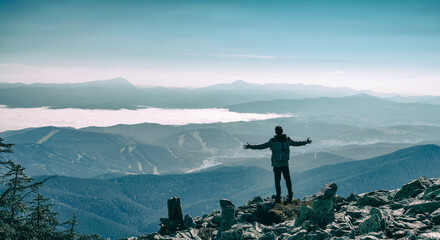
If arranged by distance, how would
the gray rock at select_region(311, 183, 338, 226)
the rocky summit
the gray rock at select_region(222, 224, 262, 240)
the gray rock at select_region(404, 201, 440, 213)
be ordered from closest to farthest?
the rocky summit → the gray rock at select_region(222, 224, 262, 240) → the gray rock at select_region(311, 183, 338, 226) → the gray rock at select_region(404, 201, 440, 213)

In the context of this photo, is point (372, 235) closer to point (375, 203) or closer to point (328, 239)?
point (328, 239)

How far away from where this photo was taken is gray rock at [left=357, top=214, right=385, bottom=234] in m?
15.9

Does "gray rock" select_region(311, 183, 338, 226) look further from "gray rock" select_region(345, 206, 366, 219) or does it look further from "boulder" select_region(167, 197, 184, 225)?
"boulder" select_region(167, 197, 184, 225)

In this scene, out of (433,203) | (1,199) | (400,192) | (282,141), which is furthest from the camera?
(400,192)

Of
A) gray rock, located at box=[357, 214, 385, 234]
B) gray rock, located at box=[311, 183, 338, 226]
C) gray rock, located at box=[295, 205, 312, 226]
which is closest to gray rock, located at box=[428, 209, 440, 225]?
gray rock, located at box=[357, 214, 385, 234]

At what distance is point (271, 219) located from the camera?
837 inches

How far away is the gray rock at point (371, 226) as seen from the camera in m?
15.9

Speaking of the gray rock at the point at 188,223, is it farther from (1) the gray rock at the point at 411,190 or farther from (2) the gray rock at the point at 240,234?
(1) the gray rock at the point at 411,190

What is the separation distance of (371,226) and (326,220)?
2724 millimetres

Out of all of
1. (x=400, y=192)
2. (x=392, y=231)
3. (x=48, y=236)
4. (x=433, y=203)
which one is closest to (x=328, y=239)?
(x=392, y=231)

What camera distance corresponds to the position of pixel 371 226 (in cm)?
1609

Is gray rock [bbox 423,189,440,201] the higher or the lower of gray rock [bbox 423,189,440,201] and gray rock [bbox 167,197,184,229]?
the higher

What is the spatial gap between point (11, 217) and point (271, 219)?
15638 mm

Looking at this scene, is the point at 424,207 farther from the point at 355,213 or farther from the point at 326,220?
the point at 326,220
